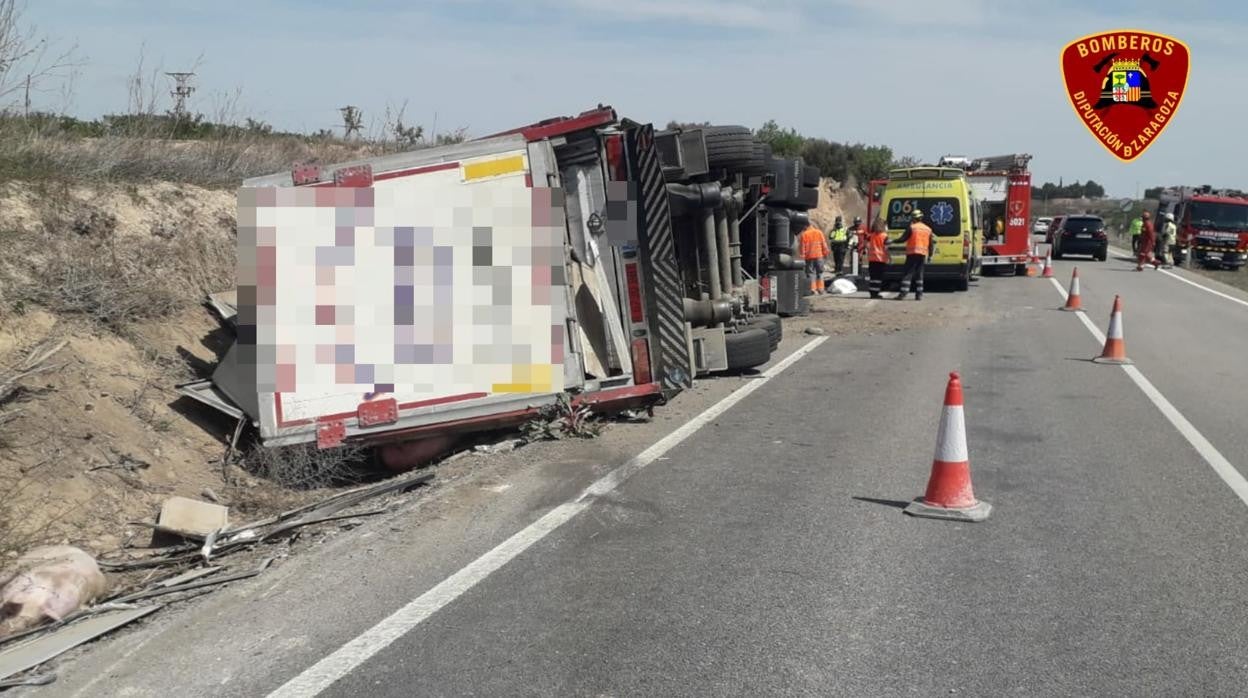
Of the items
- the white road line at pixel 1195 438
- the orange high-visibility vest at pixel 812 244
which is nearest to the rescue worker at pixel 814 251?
the orange high-visibility vest at pixel 812 244

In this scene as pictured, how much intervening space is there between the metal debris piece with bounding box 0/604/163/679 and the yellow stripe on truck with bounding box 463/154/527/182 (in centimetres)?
391

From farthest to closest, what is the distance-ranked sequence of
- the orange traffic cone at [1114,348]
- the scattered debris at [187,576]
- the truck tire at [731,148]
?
the orange traffic cone at [1114,348], the truck tire at [731,148], the scattered debris at [187,576]

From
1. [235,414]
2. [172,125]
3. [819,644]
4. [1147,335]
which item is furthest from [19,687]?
[1147,335]

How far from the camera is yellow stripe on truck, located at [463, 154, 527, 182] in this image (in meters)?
7.98

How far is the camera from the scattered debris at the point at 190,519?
6098 mm

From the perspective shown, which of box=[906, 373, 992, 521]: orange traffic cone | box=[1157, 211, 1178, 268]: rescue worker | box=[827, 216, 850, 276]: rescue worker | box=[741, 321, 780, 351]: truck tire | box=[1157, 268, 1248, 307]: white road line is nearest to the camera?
box=[906, 373, 992, 521]: orange traffic cone

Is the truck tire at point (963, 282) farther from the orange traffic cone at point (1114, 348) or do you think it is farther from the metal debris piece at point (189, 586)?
the metal debris piece at point (189, 586)

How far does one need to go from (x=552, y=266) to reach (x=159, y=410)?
2.94m

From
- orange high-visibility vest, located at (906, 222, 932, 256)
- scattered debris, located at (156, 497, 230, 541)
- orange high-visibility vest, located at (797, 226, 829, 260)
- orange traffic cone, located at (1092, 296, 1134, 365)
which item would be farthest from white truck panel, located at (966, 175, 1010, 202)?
scattered debris, located at (156, 497, 230, 541)

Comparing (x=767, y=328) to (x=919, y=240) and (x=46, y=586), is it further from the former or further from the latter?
(x=46, y=586)

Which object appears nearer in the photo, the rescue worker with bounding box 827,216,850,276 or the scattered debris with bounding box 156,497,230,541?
the scattered debris with bounding box 156,497,230,541

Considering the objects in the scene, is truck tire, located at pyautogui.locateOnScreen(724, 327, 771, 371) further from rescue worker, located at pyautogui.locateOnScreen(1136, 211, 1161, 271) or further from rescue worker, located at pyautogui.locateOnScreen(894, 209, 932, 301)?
rescue worker, located at pyautogui.locateOnScreen(1136, 211, 1161, 271)

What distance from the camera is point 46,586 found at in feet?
16.6

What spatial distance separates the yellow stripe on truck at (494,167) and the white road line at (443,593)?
7.46 feet
